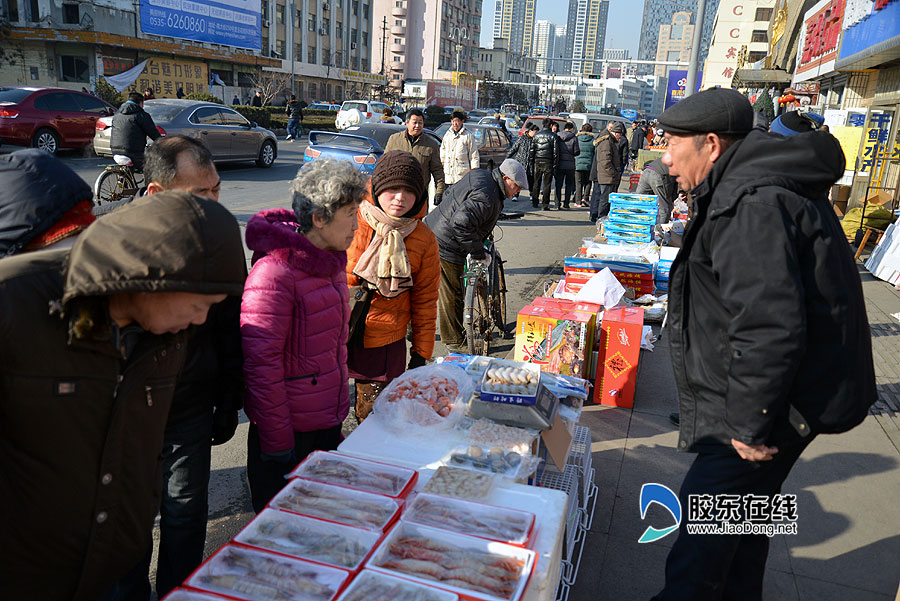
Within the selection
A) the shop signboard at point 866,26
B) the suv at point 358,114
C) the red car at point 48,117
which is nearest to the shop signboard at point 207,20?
the suv at point 358,114

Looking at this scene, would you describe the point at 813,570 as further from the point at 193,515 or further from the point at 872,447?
the point at 193,515

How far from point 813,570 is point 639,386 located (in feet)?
7.30

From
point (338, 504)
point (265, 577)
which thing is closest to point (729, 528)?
point (338, 504)

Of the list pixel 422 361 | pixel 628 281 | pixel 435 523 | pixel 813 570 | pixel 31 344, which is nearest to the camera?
pixel 31 344

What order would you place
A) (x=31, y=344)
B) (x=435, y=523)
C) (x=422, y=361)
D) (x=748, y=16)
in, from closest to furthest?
1. (x=31, y=344)
2. (x=435, y=523)
3. (x=422, y=361)
4. (x=748, y=16)

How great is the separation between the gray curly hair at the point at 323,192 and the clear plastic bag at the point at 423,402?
84 cm

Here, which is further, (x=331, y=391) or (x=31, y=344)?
(x=331, y=391)

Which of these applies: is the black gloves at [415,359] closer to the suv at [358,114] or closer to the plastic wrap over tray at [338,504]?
the plastic wrap over tray at [338,504]

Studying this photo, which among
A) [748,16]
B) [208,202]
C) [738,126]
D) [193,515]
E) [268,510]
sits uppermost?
[748,16]

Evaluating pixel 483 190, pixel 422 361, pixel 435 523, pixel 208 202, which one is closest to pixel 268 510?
pixel 435 523

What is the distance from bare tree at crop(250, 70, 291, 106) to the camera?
1668 inches

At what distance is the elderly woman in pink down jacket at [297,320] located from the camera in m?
2.48

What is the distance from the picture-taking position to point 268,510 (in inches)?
79.2

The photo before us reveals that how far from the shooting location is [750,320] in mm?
2025
